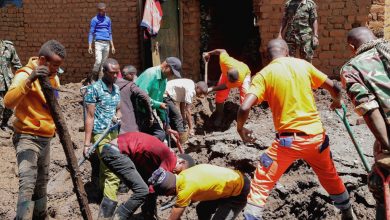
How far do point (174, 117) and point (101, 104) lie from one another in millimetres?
2143

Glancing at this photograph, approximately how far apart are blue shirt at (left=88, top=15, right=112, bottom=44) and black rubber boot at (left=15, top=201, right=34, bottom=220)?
5425mm

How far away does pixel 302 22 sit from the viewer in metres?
7.59

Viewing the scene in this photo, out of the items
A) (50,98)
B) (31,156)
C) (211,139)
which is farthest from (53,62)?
(211,139)

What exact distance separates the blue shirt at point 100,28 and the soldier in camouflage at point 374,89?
6.92m

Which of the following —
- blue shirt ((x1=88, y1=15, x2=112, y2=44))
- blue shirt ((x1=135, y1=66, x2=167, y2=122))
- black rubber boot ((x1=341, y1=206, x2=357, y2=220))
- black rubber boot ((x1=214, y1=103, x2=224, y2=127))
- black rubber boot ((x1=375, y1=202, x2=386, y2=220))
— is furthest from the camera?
blue shirt ((x1=88, y1=15, x2=112, y2=44))

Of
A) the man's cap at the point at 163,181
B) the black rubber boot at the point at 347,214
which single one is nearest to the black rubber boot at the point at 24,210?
the man's cap at the point at 163,181

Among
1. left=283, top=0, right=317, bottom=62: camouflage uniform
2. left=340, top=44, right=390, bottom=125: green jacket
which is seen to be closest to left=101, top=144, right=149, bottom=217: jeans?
left=340, top=44, right=390, bottom=125: green jacket

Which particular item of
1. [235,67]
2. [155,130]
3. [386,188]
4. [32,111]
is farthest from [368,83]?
[235,67]

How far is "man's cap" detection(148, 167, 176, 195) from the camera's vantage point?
14.0 ft

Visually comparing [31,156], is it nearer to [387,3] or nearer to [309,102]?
[309,102]

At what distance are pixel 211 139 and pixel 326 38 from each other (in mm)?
2964

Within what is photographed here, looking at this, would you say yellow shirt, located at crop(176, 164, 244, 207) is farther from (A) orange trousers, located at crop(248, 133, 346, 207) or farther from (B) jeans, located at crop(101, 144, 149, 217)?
(B) jeans, located at crop(101, 144, 149, 217)

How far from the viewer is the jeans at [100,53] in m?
9.95

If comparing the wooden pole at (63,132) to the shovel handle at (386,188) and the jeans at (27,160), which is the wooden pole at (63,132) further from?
the shovel handle at (386,188)
